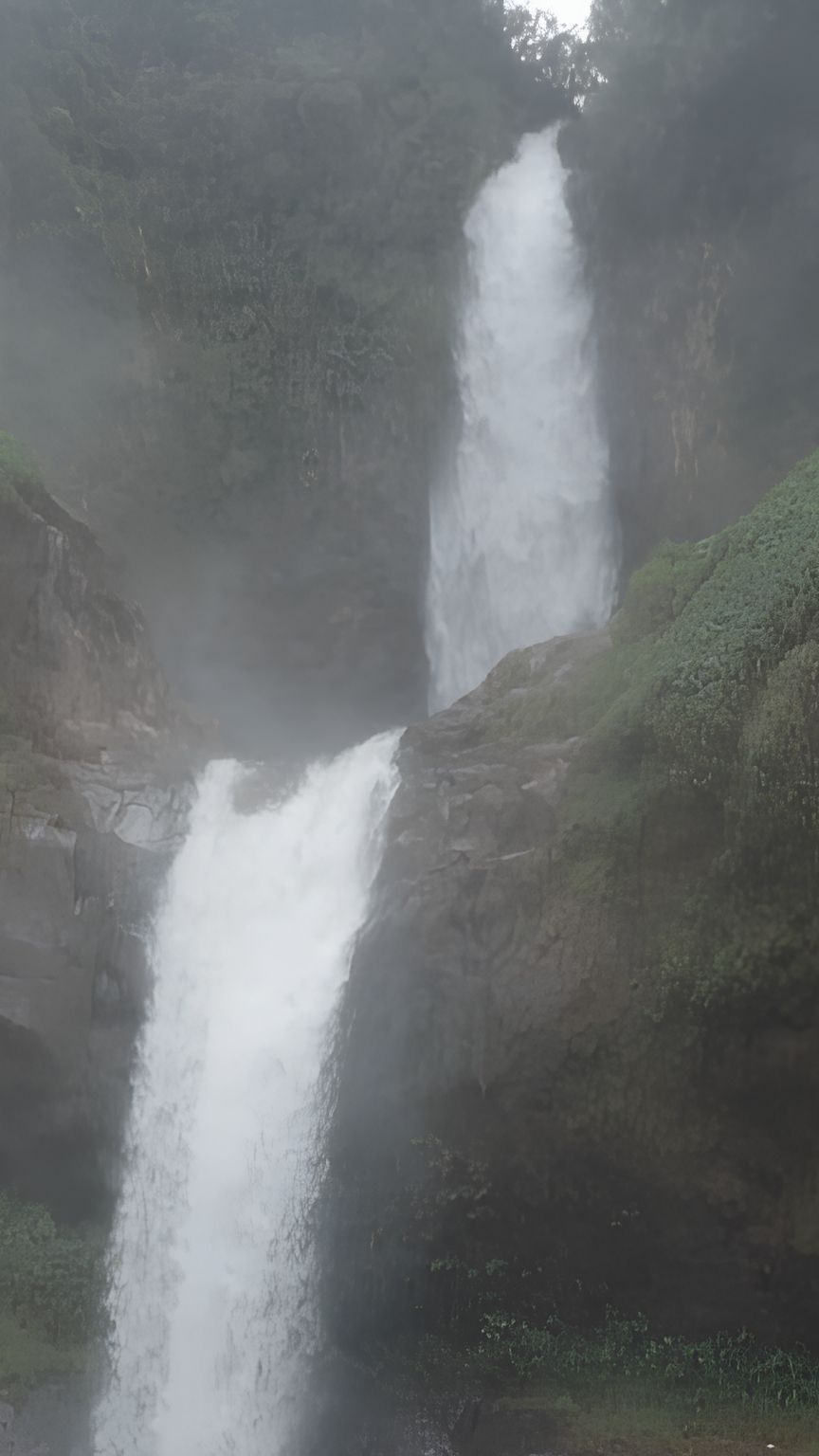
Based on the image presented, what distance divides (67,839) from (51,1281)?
17.9ft

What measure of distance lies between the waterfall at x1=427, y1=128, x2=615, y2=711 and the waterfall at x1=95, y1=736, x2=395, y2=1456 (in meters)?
5.90

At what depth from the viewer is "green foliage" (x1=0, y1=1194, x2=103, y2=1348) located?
568 inches

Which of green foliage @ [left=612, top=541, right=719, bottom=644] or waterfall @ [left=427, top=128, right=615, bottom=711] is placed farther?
waterfall @ [left=427, top=128, right=615, bottom=711]

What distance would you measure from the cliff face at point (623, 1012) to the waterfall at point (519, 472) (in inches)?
289

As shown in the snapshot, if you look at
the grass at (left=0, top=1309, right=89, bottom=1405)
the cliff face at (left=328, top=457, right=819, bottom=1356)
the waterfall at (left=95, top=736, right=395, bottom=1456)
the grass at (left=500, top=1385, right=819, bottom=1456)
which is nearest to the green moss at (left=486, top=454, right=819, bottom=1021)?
the cliff face at (left=328, top=457, right=819, bottom=1356)

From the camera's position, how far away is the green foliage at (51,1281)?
1442cm

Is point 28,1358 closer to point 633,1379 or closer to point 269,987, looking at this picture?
point 269,987

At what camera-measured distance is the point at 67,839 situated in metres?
16.0

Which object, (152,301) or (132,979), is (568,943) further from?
(152,301)

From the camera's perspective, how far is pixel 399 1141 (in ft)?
45.7

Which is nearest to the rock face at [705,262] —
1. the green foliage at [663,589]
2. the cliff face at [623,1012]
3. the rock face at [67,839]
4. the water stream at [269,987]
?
the water stream at [269,987]

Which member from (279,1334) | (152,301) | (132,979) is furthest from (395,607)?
(279,1334)

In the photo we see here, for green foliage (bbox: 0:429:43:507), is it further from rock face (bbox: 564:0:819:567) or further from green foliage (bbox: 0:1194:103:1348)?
rock face (bbox: 564:0:819:567)

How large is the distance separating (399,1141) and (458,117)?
21660mm
